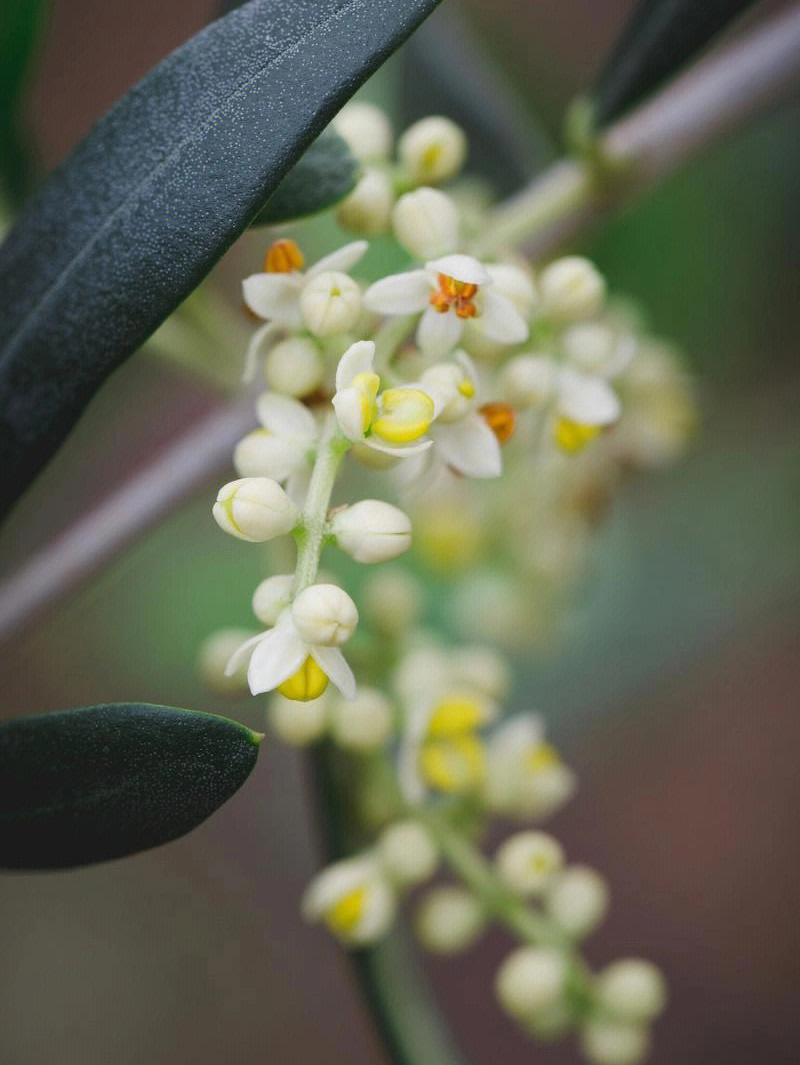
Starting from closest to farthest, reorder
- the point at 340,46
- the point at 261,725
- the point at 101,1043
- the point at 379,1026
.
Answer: the point at 340,46 < the point at 379,1026 < the point at 261,725 < the point at 101,1043

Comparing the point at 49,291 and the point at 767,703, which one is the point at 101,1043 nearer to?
the point at 767,703

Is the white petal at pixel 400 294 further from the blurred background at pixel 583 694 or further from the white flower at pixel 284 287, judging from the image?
the blurred background at pixel 583 694

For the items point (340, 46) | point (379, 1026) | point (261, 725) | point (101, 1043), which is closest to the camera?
point (340, 46)

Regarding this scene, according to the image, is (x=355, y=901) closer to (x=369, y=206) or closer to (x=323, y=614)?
(x=323, y=614)

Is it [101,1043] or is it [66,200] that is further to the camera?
[101,1043]

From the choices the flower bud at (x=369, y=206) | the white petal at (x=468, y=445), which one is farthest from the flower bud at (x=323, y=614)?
the flower bud at (x=369, y=206)

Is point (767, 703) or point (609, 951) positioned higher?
point (767, 703)

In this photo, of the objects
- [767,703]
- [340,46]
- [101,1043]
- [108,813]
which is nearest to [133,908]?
[101,1043]

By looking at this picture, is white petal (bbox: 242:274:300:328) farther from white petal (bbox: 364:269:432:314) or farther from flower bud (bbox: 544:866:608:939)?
flower bud (bbox: 544:866:608:939)
